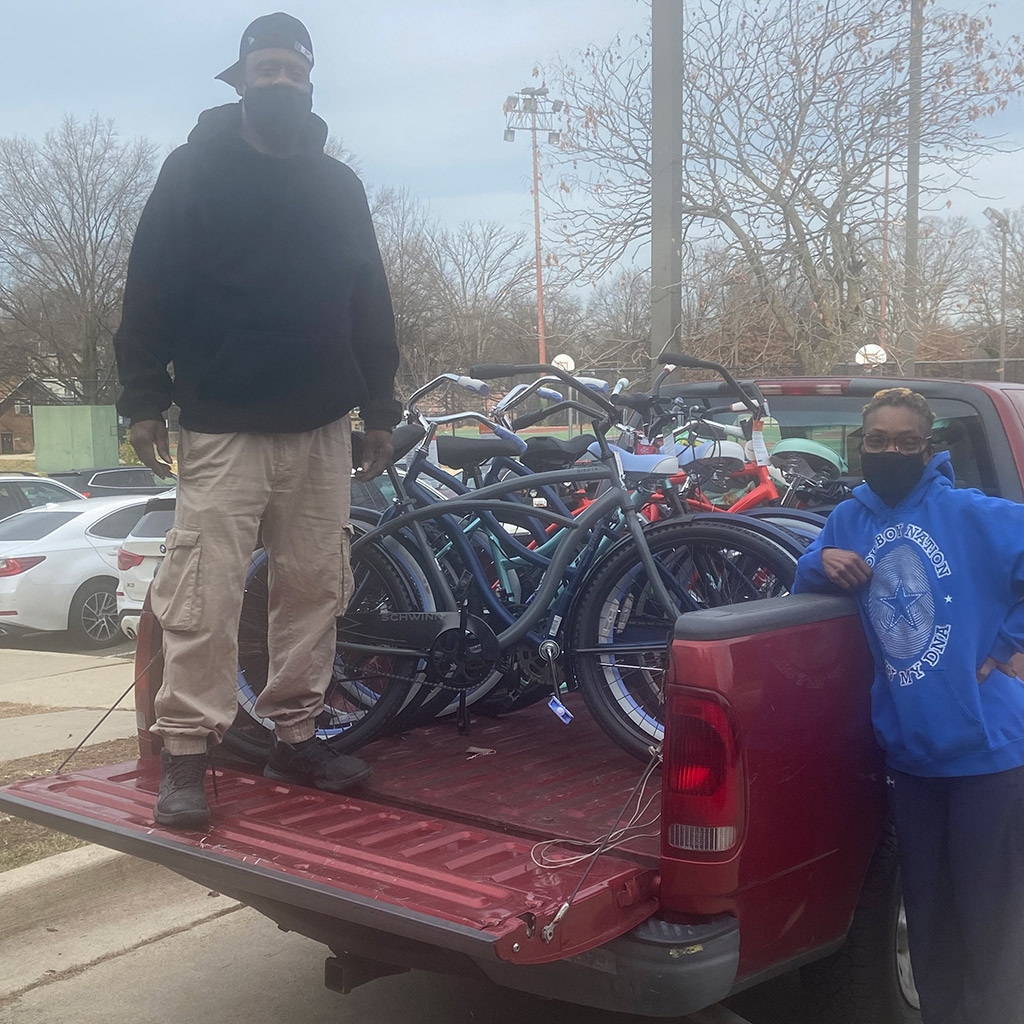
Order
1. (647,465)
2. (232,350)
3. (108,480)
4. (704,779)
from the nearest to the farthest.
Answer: (704,779) < (232,350) < (647,465) < (108,480)

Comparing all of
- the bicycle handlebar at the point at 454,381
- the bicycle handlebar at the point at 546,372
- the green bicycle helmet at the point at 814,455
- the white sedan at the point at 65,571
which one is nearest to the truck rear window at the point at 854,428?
the green bicycle helmet at the point at 814,455

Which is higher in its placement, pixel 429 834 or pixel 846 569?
pixel 846 569

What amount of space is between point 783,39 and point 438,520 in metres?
8.36

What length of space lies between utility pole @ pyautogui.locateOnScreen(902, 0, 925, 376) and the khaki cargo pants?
350 inches

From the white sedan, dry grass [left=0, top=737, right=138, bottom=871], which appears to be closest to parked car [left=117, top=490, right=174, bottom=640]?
the white sedan

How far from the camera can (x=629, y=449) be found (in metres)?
4.41

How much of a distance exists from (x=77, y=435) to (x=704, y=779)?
119ft

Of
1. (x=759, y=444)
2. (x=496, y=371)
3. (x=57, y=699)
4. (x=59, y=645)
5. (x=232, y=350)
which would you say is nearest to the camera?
(x=232, y=350)

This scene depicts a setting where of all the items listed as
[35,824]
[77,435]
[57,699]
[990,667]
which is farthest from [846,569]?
[77,435]

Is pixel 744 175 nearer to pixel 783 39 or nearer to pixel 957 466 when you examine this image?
pixel 783 39

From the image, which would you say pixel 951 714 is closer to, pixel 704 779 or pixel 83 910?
pixel 704 779

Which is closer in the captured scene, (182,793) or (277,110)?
(182,793)

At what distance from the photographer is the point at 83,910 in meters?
4.53

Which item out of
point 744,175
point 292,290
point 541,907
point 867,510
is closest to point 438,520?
point 292,290
